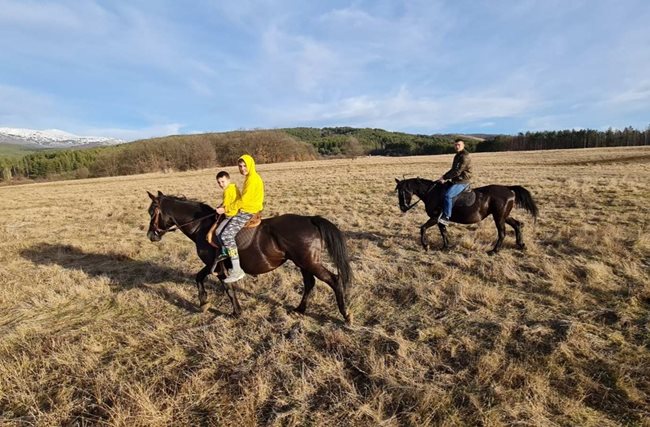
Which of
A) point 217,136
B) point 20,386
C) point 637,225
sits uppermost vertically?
point 217,136

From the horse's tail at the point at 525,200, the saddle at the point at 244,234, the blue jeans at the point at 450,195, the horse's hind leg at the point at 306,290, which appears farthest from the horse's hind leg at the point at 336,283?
the horse's tail at the point at 525,200

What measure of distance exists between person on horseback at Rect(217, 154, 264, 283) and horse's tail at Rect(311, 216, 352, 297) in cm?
111

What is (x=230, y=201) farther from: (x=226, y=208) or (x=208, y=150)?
(x=208, y=150)

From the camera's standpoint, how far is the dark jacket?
8.73 metres

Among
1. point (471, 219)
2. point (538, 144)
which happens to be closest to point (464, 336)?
point (471, 219)

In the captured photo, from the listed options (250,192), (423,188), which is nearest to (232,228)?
(250,192)

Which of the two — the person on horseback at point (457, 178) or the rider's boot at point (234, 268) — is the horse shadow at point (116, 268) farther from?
the person on horseback at point (457, 178)

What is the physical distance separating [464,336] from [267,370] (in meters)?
2.60

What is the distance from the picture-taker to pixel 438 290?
623cm

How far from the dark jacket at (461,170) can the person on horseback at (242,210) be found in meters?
5.30

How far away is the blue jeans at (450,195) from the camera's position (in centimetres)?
884

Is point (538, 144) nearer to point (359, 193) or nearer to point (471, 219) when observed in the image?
point (359, 193)

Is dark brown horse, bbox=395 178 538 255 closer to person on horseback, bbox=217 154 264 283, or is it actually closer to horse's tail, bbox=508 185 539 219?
horse's tail, bbox=508 185 539 219

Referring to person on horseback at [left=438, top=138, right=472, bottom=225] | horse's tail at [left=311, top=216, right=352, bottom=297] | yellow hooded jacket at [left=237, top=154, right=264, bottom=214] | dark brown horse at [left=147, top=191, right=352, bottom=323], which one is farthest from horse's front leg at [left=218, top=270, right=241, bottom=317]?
person on horseback at [left=438, top=138, right=472, bottom=225]
